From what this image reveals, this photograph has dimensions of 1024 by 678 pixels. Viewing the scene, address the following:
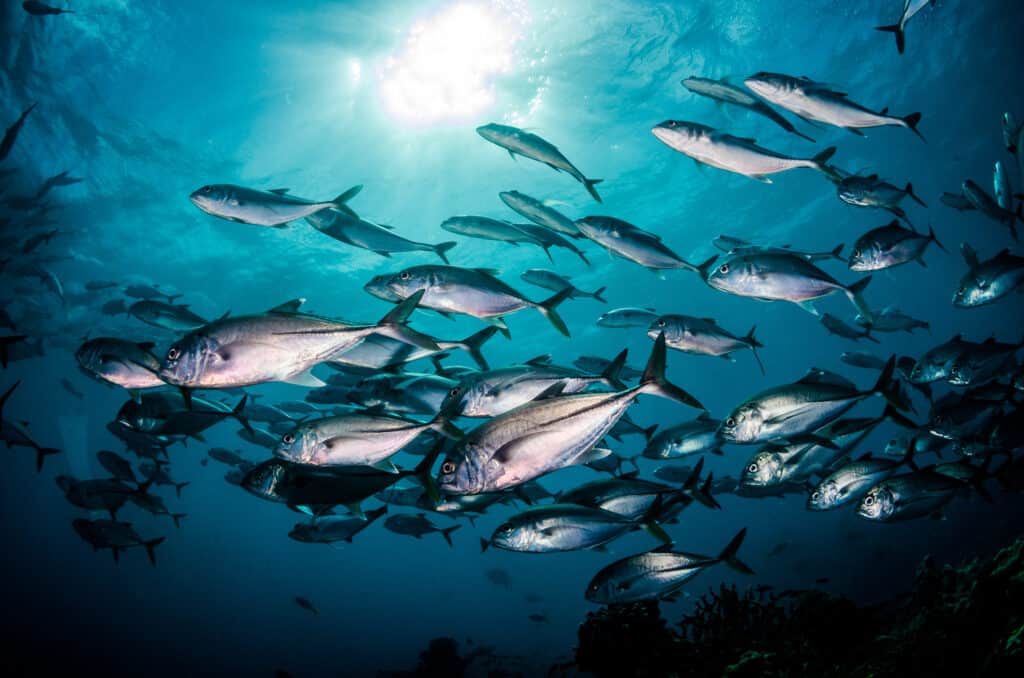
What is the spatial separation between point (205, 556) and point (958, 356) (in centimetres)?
5173

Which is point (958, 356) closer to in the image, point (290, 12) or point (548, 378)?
point (548, 378)

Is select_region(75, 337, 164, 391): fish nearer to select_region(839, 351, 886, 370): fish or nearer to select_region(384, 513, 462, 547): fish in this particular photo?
select_region(384, 513, 462, 547): fish

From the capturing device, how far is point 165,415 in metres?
4.31

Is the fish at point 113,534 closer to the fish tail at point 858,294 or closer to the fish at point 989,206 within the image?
the fish tail at point 858,294

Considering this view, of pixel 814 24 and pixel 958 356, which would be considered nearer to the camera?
pixel 958 356

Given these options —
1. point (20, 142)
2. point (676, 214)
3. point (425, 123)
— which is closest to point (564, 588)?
point (676, 214)

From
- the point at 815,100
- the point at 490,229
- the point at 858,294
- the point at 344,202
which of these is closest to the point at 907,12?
the point at 815,100

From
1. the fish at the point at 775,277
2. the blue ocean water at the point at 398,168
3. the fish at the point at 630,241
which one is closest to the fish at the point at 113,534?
the blue ocean water at the point at 398,168

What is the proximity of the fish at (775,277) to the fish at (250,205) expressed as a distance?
3.42 meters

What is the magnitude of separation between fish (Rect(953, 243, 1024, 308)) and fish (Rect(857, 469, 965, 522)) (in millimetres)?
2158

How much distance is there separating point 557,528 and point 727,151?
10.3ft

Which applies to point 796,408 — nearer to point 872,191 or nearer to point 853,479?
point 853,479

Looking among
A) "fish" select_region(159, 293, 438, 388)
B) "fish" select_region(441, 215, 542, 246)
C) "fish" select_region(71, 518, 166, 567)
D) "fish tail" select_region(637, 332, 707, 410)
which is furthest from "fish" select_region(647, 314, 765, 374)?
"fish" select_region(71, 518, 166, 567)

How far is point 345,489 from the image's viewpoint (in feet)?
10.8
